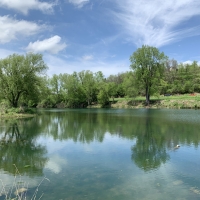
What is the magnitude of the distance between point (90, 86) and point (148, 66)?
90.8 ft

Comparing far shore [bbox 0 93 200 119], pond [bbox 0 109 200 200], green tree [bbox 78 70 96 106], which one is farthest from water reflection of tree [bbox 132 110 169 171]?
green tree [bbox 78 70 96 106]

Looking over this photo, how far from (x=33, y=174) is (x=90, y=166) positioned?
2.68 m

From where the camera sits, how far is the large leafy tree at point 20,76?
42250mm

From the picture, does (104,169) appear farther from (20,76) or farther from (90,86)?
(90,86)

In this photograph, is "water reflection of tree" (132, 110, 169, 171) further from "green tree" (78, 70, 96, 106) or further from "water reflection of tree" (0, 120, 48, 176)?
"green tree" (78, 70, 96, 106)

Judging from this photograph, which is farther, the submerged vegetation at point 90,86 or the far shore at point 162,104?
the submerged vegetation at point 90,86

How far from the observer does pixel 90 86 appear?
270 ft

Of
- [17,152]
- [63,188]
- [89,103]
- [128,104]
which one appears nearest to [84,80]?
[89,103]

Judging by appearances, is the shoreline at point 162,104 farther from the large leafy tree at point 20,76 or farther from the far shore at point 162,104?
the large leafy tree at point 20,76

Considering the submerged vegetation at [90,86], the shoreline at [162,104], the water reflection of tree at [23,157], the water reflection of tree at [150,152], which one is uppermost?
the submerged vegetation at [90,86]

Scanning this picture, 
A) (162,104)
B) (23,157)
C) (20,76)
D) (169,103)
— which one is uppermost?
(20,76)

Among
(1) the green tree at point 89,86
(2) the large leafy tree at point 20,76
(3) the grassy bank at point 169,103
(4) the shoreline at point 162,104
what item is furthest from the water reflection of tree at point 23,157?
(1) the green tree at point 89,86

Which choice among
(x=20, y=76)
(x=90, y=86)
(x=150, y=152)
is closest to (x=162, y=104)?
(x=90, y=86)

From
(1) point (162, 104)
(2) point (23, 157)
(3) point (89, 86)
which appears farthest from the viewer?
(3) point (89, 86)
